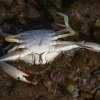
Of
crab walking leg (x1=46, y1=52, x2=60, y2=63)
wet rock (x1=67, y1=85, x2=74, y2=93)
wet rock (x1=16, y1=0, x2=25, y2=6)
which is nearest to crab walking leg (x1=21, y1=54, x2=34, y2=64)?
crab walking leg (x1=46, y1=52, x2=60, y2=63)

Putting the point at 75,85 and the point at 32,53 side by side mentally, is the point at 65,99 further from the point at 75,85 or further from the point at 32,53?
the point at 32,53

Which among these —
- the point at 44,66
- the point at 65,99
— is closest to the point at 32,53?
the point at 44,66

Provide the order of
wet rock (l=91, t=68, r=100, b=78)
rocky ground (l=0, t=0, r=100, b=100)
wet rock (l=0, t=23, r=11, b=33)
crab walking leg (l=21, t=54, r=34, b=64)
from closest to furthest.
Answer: crab walking leg (l=21, t=54, r=34, b=64) → rocky ground (l=0, t=0, r=100, b=100) → wet rock (l=91, t=68, r=100, b=78) → wet rock (l=0, t=23, r=11, b=33)

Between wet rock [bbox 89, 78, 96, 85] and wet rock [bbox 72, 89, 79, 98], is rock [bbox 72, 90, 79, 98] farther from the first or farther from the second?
wet rock [bbox 89, 78, 96, 85]

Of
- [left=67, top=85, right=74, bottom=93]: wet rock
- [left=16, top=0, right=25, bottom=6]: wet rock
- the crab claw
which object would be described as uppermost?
[left=16, top=0, right=25, bottom=6]: wet rock

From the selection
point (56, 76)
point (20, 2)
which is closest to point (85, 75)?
point (56, 76)

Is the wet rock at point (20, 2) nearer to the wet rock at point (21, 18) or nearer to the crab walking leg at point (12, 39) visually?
the wet rock at point (21, 18)

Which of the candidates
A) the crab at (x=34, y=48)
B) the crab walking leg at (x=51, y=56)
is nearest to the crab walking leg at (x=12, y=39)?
the crab at (x=34, y=48)

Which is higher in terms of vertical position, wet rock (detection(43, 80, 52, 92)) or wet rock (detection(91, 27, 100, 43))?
wet rock (detection(91, 27, 100, 43))
